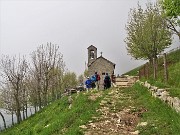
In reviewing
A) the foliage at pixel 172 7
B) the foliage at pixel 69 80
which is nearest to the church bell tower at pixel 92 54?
the foliage at pixel 172 7

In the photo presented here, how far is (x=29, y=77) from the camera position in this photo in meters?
72.7

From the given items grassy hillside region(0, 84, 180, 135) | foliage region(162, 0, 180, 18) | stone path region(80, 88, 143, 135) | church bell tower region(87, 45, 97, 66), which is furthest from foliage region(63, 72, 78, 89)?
stone path region(80, 88, 143, 135)

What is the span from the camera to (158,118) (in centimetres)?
1462

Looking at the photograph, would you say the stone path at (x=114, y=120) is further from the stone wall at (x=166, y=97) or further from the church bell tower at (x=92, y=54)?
the church bell tower at (x=92, y=54)

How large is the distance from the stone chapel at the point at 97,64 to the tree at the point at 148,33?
5232mm

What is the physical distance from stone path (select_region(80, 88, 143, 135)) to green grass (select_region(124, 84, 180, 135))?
49cm

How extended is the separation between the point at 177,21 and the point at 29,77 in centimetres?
3475

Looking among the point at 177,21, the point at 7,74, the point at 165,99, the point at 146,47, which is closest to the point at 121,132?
the point at 165,99

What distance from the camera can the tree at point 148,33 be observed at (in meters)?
36.8

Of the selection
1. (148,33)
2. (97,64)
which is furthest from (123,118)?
(97,64)

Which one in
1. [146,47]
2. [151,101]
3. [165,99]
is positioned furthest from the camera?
[146,47]

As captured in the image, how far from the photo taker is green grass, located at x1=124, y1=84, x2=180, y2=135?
12.7m

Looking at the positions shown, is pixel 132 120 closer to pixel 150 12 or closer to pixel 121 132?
pixel 121 132

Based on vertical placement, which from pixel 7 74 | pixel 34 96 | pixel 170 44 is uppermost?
pixel 170 44
